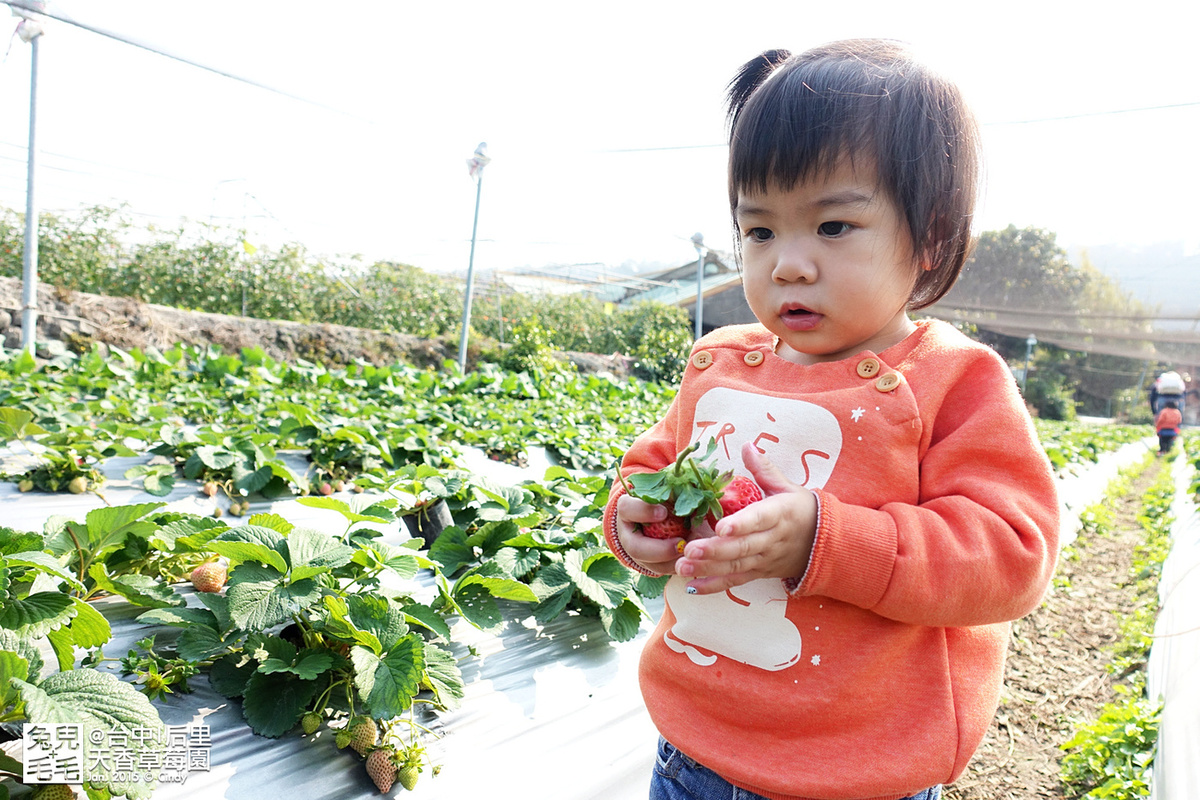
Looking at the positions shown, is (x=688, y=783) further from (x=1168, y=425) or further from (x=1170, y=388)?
(x=1168, y=425)

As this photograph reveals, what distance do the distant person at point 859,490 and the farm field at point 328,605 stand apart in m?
0.67

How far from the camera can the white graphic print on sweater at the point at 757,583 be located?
807 mm

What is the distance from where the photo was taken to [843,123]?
77 cm

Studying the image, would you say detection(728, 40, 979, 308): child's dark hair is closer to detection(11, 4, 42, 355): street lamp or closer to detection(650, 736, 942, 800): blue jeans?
detection(650, 736, 942, 800): blue jeans

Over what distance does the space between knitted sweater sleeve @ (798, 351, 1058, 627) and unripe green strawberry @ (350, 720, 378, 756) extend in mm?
911

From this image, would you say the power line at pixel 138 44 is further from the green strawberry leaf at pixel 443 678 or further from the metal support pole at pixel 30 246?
the green strawberry leaf at pixel 443 678

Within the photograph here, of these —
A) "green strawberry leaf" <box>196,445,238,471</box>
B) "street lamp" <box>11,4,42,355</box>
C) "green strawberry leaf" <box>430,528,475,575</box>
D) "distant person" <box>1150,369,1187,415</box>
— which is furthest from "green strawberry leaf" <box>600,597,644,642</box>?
"distant person" <box>1150,369,1187,415</box>

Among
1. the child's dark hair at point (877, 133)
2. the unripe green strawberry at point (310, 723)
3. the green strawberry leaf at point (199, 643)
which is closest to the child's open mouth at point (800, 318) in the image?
the child's dark hair at point (877, 133)

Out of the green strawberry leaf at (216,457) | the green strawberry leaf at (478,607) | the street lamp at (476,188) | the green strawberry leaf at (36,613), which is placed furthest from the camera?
the street lamp at (476,188)

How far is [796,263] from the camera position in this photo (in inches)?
31.0

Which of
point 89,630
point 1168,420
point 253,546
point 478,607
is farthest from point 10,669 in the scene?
point 1168,420

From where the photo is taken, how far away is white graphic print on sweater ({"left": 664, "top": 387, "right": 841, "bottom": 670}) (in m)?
0.81

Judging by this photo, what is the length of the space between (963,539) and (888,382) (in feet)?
0.61

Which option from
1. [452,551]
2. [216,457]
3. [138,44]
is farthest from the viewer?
[138,44]
